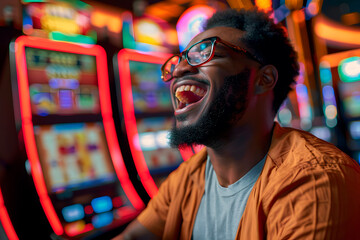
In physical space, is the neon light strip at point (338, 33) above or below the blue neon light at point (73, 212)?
above

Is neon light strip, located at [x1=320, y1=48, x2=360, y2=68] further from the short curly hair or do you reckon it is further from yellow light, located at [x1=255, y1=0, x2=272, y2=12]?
the short curly hair

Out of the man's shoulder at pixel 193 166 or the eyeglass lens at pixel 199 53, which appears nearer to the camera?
the eyeglass lens at pixel 199 53

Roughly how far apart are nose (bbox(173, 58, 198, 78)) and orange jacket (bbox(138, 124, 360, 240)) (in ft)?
1.55

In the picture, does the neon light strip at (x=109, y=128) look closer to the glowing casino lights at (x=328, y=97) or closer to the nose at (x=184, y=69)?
the nose at (x=184, y=69)

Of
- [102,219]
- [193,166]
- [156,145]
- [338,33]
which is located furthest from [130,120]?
[338,33]

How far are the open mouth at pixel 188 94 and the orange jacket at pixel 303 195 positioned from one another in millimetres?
387

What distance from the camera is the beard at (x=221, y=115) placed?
127 cm

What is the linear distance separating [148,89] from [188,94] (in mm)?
1445

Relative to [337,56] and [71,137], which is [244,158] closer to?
[71,137]

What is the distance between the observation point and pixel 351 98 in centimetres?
384

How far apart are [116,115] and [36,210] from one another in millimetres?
1050

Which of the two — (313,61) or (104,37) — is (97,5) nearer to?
(104,37)

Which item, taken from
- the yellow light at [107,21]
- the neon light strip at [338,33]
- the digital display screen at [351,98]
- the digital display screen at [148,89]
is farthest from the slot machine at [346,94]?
the yellow light at [107,21]

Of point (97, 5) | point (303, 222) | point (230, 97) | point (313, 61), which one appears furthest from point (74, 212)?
point (313, 61)
